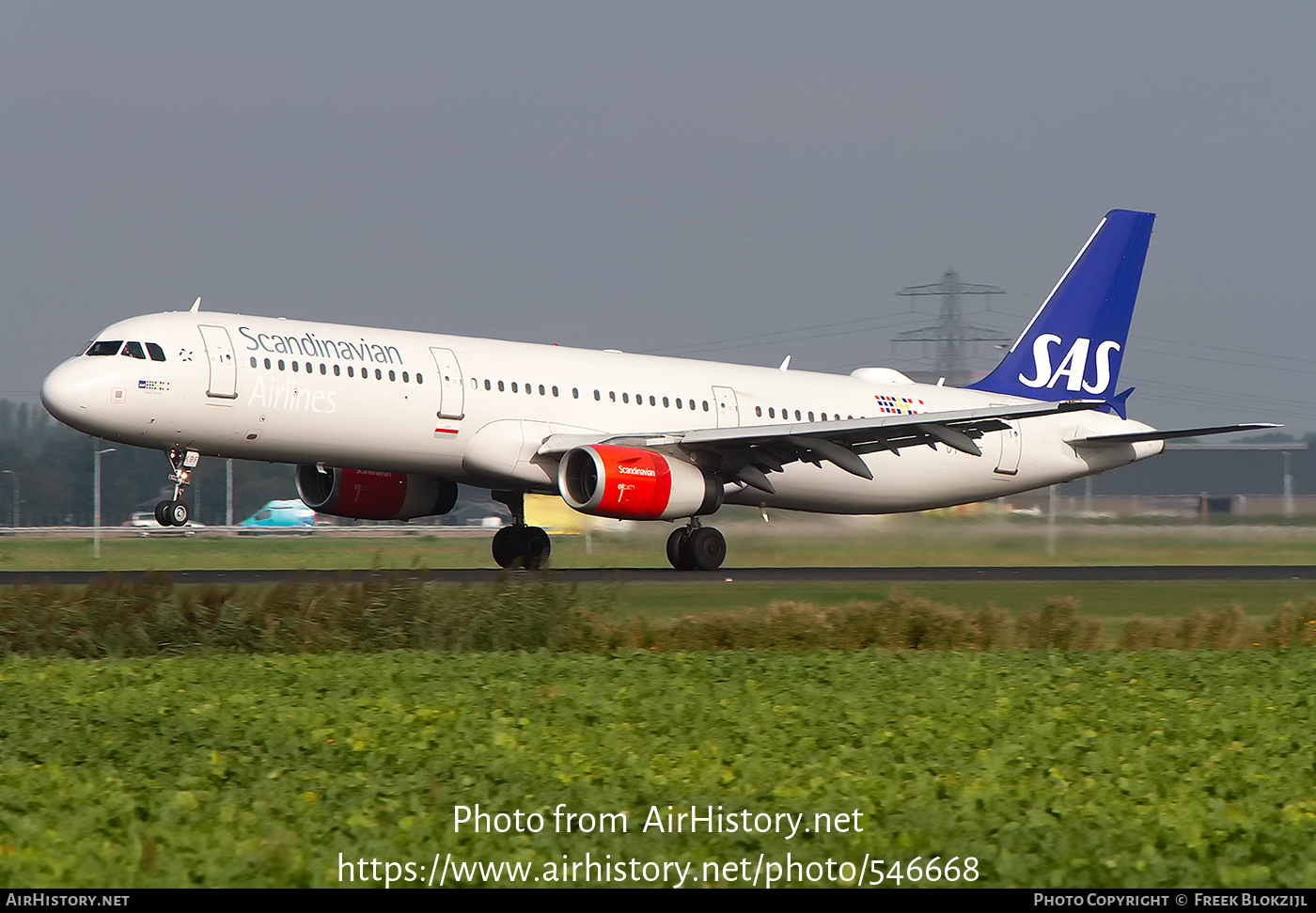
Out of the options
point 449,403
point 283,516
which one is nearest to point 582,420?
point 449,403

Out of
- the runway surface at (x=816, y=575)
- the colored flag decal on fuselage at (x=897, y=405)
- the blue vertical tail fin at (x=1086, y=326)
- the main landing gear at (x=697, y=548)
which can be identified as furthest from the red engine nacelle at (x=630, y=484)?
the blue vertical tail fin at (x=1086, y=326)

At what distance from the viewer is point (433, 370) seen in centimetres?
2450

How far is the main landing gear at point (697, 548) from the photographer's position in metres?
26.9

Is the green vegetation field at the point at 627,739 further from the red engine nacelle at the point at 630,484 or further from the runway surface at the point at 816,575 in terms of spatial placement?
the runway surface at the point at 816,575

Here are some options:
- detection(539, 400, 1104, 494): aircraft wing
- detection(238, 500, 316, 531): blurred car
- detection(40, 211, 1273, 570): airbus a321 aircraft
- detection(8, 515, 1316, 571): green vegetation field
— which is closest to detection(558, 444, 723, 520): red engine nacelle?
detection(40, 211, 1273, 570): airbus a321 aircraft

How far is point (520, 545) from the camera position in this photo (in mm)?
27500

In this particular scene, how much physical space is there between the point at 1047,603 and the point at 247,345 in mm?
12536

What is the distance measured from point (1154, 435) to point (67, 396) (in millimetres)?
19515

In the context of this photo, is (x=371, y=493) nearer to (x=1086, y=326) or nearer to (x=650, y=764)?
(x=1086, y=326)

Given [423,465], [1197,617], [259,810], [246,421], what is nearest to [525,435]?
[423,465]

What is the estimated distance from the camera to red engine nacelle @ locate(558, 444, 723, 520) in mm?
24078

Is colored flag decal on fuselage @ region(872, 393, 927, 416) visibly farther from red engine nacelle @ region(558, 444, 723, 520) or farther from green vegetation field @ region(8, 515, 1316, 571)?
red engine nacelle @ region(558, 444, 723, 520)

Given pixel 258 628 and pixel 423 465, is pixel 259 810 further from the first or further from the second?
pixel 423 465
